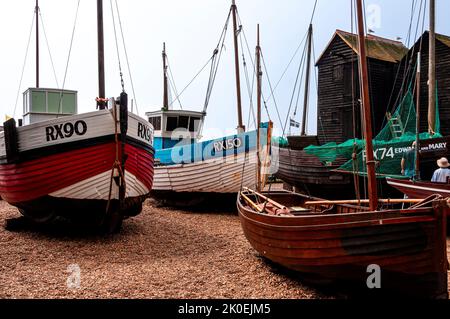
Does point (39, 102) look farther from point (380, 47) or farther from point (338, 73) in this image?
point (380, 47)

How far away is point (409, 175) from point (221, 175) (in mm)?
5356

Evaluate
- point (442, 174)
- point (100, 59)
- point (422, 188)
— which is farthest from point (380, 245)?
point (100, 59)

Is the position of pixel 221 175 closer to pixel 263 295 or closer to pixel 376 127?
pixel 263 295

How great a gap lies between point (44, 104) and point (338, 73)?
19017mm

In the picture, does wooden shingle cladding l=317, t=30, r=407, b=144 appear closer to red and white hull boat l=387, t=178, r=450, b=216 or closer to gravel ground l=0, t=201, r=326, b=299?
red and white hull boat l=387, t=178, r=450, b=216

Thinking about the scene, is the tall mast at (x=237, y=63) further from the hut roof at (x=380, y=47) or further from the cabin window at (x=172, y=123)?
the hut roof at (x=380, y=47)

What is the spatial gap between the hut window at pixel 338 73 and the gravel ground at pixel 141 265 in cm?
1823

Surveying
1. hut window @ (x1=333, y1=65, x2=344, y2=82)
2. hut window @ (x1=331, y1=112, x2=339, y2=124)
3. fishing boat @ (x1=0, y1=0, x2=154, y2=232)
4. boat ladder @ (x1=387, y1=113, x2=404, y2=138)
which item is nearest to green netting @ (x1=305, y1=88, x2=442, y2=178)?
boat ladder @ (x1=387, y1=113, x2=404, y2=138)

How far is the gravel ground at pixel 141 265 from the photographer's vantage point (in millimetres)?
5598

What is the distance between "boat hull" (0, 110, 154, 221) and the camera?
26.8 feet

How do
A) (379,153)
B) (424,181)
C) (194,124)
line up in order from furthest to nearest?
(194,124) → (379,153) → (424,181)

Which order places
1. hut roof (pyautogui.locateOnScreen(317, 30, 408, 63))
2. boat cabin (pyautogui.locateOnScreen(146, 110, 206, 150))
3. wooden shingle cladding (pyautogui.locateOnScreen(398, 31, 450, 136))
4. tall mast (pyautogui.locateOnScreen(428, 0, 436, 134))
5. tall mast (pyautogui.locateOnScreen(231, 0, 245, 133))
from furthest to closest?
hut roof (pyautogui.locateOnScreen(317, 30, 408, 63)), wooden shingle cladding (pyautogui.locateOnScreen(398, 31, 450, 136)), boat cabin (pyautogui.locateOnScreen(146, 110, 206, 150)), tall mast (pyautogui.locateOnScreen(231, 0, 245, 133)), tall mast (pyautogui.locateOnScreen(428, 0, 436, 134))

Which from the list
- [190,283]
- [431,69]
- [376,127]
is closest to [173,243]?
[190,283]

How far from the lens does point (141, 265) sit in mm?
6918
